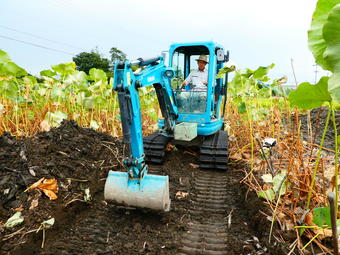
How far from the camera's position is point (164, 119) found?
14.3ft

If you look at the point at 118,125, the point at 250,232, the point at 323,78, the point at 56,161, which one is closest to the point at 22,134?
the point at 56,161

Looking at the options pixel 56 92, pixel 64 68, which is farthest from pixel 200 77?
pixel 56 92

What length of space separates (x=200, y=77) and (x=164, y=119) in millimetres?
1117

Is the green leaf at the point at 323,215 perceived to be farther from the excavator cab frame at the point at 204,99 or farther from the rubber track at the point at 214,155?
the excavator cab frame at the point at 204,99

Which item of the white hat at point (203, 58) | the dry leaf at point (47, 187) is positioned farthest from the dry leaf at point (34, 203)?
the white hat at point (203, 58)

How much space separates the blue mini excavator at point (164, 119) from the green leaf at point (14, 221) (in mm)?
796

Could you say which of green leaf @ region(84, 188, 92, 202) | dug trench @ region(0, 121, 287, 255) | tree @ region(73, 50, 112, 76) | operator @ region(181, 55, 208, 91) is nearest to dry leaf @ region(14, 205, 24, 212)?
dug trench @ region(0, 121, 287, 255)

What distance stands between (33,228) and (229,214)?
2.04m

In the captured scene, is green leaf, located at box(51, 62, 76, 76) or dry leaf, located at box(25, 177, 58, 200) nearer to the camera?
dry leaf, located at box(25, 177, 58, 200)

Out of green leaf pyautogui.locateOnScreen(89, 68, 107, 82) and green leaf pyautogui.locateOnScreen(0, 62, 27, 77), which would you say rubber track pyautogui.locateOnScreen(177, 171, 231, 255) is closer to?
green leaf pyautogui.locateOnScreen(89, 68, 107, 82)

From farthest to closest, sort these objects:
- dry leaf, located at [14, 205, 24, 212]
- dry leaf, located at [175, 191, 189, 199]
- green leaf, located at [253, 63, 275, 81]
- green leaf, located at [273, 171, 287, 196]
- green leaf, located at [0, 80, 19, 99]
→ green leaf, located at [0, 80, 19, 99] → green leaf, located at [253, 63, 275, 81] → dry leaf, located at [175, 191, 189, 199] → dry leaf, located at [14, 205, 24, 212] → green leaf, located at [273, 171, 287, 196]

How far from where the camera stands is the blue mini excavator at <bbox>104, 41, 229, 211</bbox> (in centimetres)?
262

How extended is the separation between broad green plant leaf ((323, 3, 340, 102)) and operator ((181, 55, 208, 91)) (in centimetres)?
363

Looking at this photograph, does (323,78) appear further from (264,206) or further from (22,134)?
(22,134)
